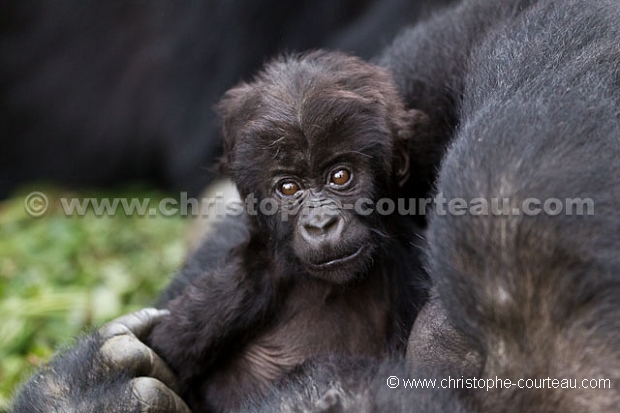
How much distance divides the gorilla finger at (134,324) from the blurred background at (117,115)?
4.50 ft

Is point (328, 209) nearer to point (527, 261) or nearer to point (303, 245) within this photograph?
point (303, 245)

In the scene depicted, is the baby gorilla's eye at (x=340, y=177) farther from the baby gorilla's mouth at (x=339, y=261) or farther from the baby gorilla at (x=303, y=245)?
the baby gorilla's mouth at (x=339, y=261)

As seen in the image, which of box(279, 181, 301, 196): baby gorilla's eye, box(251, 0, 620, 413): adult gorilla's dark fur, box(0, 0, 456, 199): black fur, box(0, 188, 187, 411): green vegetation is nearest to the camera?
box(251, 0, 620, 413): adult gorilla's dark fur

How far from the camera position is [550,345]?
201 centimetres

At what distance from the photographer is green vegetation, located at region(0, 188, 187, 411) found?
14.3 ft

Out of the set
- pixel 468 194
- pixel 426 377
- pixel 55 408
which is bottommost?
pixel 55 408

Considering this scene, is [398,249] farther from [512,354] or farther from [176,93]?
[176,93]

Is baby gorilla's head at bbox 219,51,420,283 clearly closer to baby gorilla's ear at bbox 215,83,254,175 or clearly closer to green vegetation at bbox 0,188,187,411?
baby gorilla's ear at bbox 215,83,254,175

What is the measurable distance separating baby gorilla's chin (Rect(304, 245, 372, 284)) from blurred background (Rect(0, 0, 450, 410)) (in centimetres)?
197

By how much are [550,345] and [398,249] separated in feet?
3.99

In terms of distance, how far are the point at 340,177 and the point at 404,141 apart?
31cm

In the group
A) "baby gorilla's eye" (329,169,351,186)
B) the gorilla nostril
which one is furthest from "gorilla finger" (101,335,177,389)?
"baby gorilla's eye" (329,169,351,186)

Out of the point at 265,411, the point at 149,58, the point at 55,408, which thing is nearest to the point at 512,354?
the point at 265,411

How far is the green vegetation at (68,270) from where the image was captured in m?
4.37
